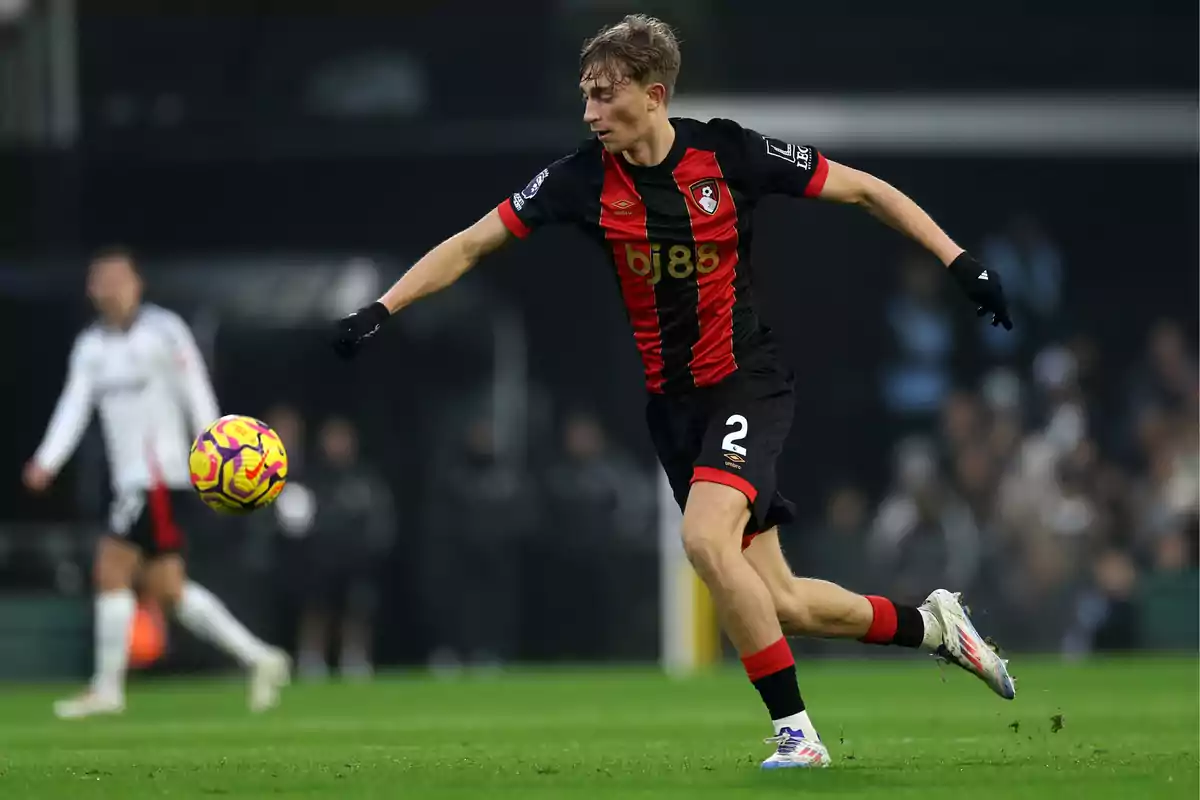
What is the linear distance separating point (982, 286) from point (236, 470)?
276 cm

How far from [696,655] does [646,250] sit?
10066mm

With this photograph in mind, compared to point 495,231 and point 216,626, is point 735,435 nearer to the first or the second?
point 495,231

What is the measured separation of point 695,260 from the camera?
7906 mm

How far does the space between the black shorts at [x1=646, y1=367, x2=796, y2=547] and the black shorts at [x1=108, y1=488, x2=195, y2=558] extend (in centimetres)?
503

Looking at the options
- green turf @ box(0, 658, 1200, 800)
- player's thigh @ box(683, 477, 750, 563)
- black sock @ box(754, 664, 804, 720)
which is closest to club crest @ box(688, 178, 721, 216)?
player's thigh @ box(683, 477, 750, 563)

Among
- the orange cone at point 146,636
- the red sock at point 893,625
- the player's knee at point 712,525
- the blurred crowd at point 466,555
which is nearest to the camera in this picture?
the player's knee at point 712,525

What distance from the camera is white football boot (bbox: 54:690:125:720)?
1243 centimetres

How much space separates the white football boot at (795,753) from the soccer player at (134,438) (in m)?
5.71

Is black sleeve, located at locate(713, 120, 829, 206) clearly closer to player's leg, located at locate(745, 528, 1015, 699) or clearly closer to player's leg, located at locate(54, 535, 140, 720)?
player's leg, located at locate(745, 528, 1015, 699)

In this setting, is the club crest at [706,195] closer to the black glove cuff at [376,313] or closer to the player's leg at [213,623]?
the black glove cuff at [376,313]

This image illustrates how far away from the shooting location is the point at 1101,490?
18.2 metres

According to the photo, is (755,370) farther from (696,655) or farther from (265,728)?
(696,655)

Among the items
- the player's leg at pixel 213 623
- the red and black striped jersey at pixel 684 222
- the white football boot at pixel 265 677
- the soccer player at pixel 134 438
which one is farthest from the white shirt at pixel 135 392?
the red and black striped jersey at pixel 684 222

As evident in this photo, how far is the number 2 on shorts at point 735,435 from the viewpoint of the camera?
7719 millimetres
